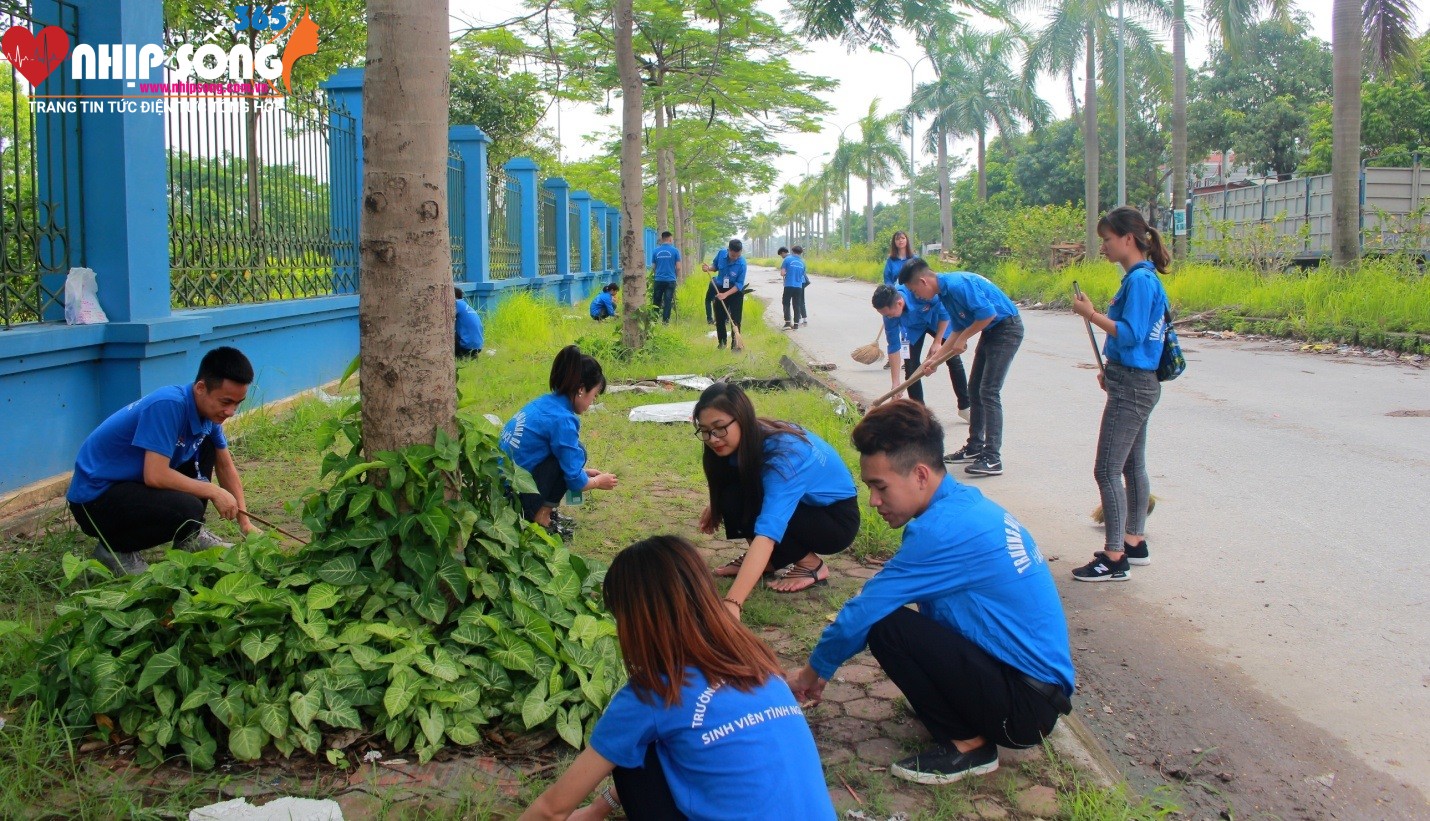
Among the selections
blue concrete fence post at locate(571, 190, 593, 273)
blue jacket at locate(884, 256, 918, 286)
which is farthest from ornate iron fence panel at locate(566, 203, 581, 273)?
blue jacket at locate(884, 256, 918, 286)

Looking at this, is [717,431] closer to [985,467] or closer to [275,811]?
[275,811]

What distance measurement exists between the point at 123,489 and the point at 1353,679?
4506 mm

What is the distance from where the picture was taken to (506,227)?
54.9 ft

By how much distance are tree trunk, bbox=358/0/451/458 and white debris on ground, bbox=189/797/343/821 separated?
1.12 metres

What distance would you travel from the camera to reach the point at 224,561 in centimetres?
321

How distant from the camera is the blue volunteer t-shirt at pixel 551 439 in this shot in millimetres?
4672

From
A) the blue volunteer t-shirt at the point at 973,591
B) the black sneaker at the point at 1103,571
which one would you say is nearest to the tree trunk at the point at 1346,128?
the black sneaker at the point at 1103,571

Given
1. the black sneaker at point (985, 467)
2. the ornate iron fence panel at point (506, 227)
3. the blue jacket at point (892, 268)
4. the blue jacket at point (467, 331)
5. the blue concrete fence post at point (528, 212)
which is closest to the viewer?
the black sneaker at point (985, 467)

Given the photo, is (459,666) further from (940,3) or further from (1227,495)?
(1227,495)

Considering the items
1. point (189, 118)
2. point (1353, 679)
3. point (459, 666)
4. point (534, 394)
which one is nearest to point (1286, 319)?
point (534, 394)

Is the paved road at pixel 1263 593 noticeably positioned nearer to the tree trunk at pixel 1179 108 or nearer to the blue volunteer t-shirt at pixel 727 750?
the blue volunteer t-shirt at pixel 727 750

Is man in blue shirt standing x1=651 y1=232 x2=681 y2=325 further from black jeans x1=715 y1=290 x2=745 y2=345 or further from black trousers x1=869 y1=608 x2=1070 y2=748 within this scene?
black trousers x1=869 y1=608 x2=1070 y2=748

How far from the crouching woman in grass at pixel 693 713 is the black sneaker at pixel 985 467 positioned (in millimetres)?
4891

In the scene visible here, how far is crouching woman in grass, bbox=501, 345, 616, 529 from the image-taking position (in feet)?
15.4
